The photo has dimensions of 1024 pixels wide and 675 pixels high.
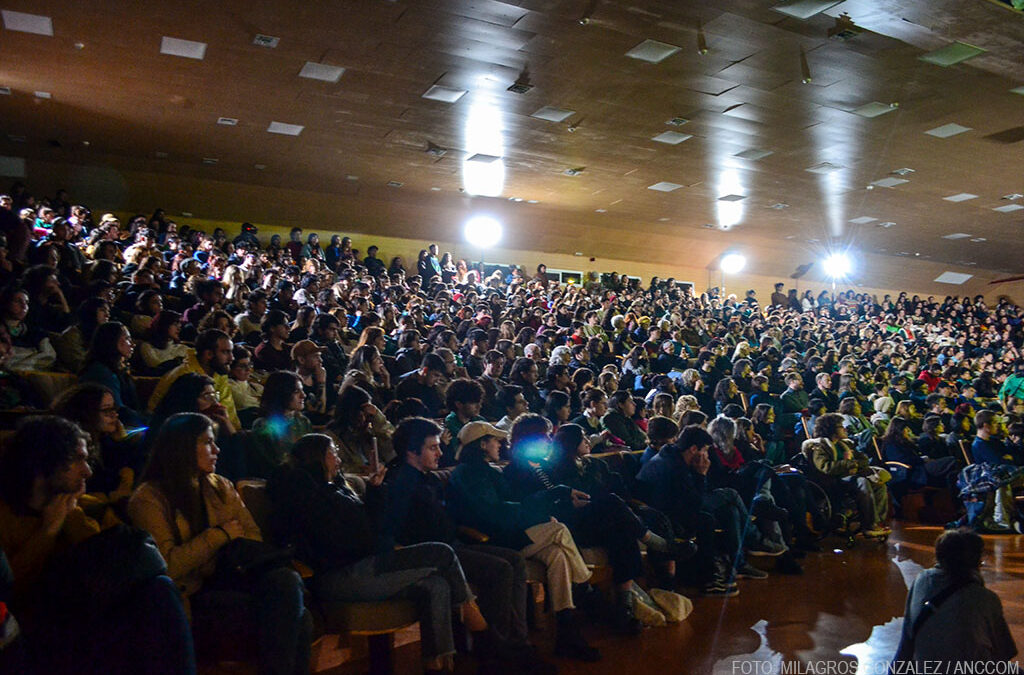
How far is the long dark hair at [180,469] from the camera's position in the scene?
3.10m

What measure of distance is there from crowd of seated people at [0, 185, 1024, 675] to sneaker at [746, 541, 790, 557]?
1 centimetres

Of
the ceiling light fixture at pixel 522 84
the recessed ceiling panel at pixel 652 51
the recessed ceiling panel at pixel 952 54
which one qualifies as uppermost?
the ceiling light fixture at pixel 522 84

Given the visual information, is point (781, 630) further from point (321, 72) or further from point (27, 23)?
point (27, 23)

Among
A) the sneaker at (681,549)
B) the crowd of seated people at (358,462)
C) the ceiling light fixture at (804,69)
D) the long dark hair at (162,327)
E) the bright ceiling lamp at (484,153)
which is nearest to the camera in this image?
the crowd of seated people at (358,462)

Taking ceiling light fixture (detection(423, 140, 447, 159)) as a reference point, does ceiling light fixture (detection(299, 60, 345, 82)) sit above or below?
below

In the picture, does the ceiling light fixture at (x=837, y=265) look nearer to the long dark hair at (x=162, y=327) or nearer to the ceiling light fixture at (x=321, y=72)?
the ceiling light fixture at (x=321, y=72)

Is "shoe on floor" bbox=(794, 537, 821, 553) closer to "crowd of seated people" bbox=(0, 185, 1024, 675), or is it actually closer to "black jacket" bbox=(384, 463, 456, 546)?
"crowd of seated people" bbox=(0, 185, 1024, 675)

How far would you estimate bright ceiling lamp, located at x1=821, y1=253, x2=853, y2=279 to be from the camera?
24078 mm

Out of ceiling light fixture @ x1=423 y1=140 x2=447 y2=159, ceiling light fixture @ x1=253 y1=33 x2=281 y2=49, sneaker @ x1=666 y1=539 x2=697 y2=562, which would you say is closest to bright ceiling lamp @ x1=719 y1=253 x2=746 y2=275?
ceiling light fixture @ x1=423 y1=140 x2=447 y2=159

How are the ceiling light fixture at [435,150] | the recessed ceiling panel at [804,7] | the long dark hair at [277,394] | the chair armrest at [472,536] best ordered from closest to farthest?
the chair armrest at [472,536], the long dark hair at [277,394], the recessed ceiling panel at [804,7], the ceiling light fixture at [435,150]

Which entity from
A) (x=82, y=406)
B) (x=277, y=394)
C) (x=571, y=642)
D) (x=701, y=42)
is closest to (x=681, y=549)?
(x=571, y=642)

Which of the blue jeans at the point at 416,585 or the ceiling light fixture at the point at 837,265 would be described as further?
the ceiling light fixture at the point at 837,265

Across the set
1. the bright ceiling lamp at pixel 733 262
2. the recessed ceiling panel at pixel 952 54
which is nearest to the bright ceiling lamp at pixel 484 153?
the recessed ceiling panel at pixel 952 54

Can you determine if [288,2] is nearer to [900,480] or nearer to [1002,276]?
[900,480]
